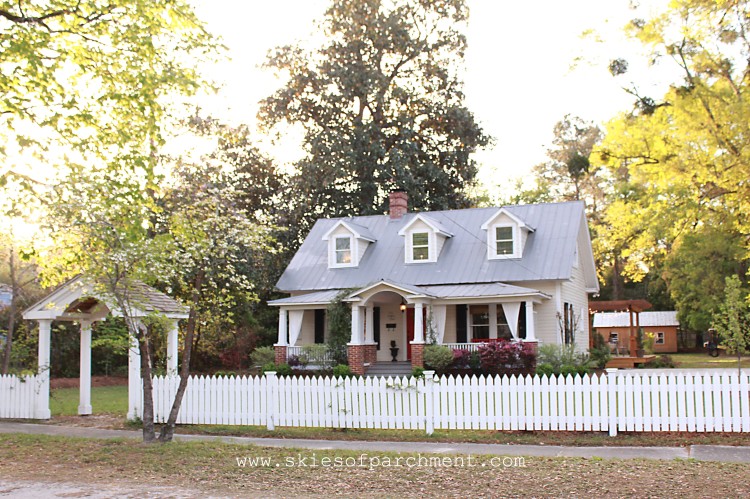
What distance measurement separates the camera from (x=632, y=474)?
9.11 meters

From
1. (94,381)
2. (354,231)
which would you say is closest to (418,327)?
(354,231)

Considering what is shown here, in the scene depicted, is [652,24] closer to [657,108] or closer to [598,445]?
[657,108]

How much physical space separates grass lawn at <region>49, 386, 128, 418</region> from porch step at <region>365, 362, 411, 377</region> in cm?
767

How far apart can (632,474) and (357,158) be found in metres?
29.4

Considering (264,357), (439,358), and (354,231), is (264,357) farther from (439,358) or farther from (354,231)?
(439,358)

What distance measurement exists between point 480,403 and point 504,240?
47.6 ft

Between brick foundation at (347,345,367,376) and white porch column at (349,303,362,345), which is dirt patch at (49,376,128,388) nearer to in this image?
brick foundation at (347,345,367,376)

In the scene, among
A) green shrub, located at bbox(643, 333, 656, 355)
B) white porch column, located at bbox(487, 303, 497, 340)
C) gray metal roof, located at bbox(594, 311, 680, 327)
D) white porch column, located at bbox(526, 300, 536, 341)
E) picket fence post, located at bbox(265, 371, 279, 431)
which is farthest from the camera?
gray metal roof, located at bbox(594, 311, 680, 327)

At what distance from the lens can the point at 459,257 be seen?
27766 mm

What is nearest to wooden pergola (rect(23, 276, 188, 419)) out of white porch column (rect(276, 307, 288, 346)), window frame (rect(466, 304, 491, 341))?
white porch column (rect(276, 307, 288, 346))

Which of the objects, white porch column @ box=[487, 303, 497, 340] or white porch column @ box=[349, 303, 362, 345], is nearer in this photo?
white porch column @ box=[349, 303, 362, 345]

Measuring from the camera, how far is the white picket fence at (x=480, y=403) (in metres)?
12.4

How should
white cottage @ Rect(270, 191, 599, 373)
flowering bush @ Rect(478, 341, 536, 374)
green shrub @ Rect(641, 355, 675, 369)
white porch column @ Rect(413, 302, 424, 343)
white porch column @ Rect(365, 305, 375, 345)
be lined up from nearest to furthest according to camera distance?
1. flowering bush @ Rect(478, 341, 536, 374)
2. white porch column @ Rect(413, 302, 424, 343)
3. white cottage @ Rect(270, 191, 599, 373)
4. white porch column @ Rect(365, 305, 375, 345)
5. green shrub @ Rect(641, 355, 675, 369)

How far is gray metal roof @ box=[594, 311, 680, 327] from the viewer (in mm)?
51969
